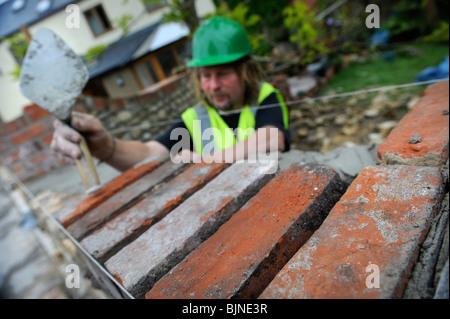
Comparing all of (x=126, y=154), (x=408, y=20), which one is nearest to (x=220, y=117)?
(x=126, y=154)

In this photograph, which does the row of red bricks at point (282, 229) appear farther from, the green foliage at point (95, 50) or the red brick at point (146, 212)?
the green foliage at point (95, 50)

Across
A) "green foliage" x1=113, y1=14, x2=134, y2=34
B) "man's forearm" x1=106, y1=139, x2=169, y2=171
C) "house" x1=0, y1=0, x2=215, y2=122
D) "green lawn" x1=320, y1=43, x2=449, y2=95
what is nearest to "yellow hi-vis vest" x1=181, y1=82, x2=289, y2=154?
"man's forearm" x1=106, y1=139, x2=169, y2=171

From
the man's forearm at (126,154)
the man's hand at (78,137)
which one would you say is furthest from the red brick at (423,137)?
the man's forearm at (126,154)

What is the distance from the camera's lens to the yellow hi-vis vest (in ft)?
6.79

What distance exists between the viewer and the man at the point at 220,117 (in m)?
1.71

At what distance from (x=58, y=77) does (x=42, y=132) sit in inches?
105

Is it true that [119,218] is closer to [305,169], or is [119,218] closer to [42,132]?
[305,169]

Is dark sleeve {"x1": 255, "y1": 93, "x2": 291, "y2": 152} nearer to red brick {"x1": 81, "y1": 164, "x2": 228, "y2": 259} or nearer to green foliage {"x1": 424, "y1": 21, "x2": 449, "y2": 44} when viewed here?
red brick {"x1": 81, "y1": 164, "x2": 228, "y2": 259}

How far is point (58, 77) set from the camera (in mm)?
1347

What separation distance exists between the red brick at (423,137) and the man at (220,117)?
2.76 feet

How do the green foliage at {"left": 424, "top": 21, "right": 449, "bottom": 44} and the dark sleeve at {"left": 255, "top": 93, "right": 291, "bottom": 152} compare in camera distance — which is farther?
the dark sleeve at {"left": 255, "top": 93, "right": 291, "bottom": 152}

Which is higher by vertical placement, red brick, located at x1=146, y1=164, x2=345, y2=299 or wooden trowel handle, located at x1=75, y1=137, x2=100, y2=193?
wooden trowel handle, located at x1=75, y1=137, x2=100, y2=193

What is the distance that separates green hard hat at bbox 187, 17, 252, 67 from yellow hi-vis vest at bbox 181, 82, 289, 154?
39 cm

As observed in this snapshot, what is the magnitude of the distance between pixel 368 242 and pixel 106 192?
3.72 ft
